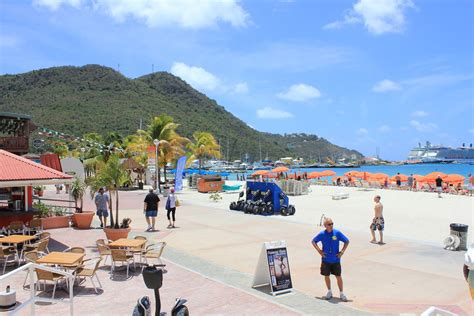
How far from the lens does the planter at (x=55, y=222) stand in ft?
51.0

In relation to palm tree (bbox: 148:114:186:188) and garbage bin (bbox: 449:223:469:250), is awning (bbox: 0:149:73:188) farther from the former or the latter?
palm tree (bbox: 148:114:186:188)

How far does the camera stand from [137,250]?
9766mm

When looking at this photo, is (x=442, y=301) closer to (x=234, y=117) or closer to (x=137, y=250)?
(x=137, y=250)

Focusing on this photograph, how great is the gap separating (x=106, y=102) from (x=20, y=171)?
8120 cm

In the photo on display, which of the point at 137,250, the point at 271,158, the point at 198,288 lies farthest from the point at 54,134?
the point at 271,158

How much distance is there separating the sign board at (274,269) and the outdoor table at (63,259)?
134 inches

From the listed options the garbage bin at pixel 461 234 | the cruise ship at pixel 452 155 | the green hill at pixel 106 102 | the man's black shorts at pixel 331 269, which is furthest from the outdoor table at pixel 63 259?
the cruise ship at pixel 452 155

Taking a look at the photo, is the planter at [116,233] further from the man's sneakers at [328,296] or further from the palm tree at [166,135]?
the palm tree at [166,135]

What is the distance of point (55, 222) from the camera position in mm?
15789

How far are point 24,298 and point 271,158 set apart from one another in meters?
155

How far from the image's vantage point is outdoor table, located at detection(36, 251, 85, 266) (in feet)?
25.8

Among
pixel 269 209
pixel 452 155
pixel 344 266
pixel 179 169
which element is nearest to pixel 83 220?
pixel 269 209

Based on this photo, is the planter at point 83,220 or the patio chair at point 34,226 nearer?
the patio chair at point 34,226

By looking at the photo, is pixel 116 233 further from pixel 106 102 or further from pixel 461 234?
pixel 106 102
